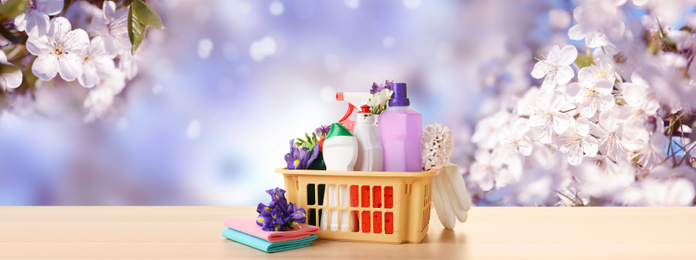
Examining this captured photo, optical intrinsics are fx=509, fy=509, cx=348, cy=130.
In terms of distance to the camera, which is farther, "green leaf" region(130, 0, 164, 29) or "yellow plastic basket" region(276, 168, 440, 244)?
"green leaf" region(130, 0, 164, 29)

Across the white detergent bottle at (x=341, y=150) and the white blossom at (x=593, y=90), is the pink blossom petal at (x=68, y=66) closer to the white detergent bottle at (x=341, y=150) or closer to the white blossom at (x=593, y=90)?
the white detergent bottle at (x=341, y=150)

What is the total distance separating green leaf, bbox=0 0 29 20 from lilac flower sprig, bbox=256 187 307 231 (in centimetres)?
130

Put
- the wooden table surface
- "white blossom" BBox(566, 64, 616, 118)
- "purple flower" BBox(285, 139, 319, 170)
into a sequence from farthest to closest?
"white blossom" BBox(566, 64, 616, 118)
"purple flower" BBox(285, 139, 319, 170)
the wooden table surface

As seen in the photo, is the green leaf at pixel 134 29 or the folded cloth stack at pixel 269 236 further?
the green leaf at pixel 134 29

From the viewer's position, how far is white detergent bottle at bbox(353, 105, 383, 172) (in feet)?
2.80

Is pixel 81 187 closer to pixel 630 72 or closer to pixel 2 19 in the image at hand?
pixel 2 19

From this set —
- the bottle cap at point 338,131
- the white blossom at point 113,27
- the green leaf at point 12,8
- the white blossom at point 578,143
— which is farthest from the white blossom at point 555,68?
the green leaf at point 12,8

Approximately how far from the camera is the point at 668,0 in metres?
1.60

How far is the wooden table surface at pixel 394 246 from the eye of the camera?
0.78 meters

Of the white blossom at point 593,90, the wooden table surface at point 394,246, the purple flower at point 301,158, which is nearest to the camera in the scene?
the wooden table surface at point 394,246

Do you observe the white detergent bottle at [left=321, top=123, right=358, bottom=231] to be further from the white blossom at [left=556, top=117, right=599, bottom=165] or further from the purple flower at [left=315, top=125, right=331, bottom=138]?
the white blossom at [left=556, top=117, right=599, bottom=165]

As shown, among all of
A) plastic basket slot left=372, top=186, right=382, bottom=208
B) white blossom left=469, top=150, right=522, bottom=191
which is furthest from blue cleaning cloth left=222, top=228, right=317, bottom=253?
white blossom left=469, top=150, right=522, bottom=191

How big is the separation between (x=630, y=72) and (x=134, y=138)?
1.61 meters

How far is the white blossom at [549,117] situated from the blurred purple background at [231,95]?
13 cm
